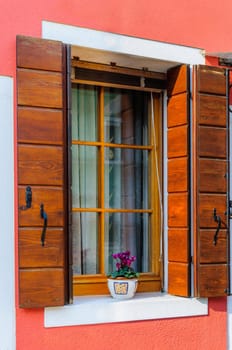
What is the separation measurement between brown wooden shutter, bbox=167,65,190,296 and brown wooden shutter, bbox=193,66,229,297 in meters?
0.06

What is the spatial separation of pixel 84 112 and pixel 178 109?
652 millimetres

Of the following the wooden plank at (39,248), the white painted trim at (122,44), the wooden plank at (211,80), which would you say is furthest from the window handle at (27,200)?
the wooden plank at (211,80)

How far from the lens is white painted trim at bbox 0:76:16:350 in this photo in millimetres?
2809

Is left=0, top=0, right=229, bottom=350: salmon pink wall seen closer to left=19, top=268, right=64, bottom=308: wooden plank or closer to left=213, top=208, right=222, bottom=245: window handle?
left=19, top=268, right=64, bottom=308: wooden plank

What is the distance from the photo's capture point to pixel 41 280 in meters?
2.83

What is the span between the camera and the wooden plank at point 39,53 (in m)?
2.85

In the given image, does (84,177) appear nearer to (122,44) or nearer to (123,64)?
(123,64)

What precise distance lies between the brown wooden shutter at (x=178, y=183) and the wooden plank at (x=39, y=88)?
2.90ft

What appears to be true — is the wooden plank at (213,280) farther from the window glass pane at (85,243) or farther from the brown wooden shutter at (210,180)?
the window glass pane at (85,243)

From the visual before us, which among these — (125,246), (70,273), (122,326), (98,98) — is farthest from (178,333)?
(98,98)

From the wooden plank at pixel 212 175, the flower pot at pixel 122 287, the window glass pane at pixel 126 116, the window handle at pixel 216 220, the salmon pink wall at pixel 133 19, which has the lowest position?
the flower pot at pixel 122 287

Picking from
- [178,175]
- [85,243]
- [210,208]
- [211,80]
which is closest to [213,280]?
[210,208]

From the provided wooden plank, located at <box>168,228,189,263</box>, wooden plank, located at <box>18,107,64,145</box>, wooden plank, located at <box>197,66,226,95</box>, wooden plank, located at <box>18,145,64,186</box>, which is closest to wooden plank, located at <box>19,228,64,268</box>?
wooden plank, located at <box>18,145,64,186</box>

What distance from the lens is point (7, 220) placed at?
2832 mm
